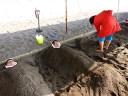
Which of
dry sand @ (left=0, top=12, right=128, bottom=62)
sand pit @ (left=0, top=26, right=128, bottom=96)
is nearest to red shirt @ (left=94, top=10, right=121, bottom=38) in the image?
sand pit @ (left=0, top=26, right=128, bottom=96)

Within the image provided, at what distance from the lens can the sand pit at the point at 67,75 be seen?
212cm

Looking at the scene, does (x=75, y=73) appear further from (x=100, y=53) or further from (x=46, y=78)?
(x=100, y=53)

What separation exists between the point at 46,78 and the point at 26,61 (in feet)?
2.74

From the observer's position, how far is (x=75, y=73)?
2.53 meters

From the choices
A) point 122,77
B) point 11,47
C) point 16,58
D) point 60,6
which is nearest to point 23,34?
point 11,47

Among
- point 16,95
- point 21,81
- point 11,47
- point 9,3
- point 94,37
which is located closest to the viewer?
point 16,95

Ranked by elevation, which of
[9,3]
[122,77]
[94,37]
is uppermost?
[9,3]

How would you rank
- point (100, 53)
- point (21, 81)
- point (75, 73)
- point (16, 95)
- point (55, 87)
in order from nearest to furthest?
point (16, 95) → point (21, 81) → point (55, 87) → point (75, 73) → point (100, 53)

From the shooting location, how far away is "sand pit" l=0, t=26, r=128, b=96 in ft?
6.97

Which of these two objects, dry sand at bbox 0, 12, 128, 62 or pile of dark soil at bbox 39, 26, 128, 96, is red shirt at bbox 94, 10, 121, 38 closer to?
pile of dark soil at bbox 39, 26, 128, 96

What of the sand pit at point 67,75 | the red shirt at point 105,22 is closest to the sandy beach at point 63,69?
the sand pit at point 67,75

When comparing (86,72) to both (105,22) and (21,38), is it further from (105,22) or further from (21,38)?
(21,38)

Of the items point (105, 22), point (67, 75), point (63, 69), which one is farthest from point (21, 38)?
point (105, 22)

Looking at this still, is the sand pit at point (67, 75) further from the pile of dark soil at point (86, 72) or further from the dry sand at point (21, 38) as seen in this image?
the dry sand at point (21, 38)
